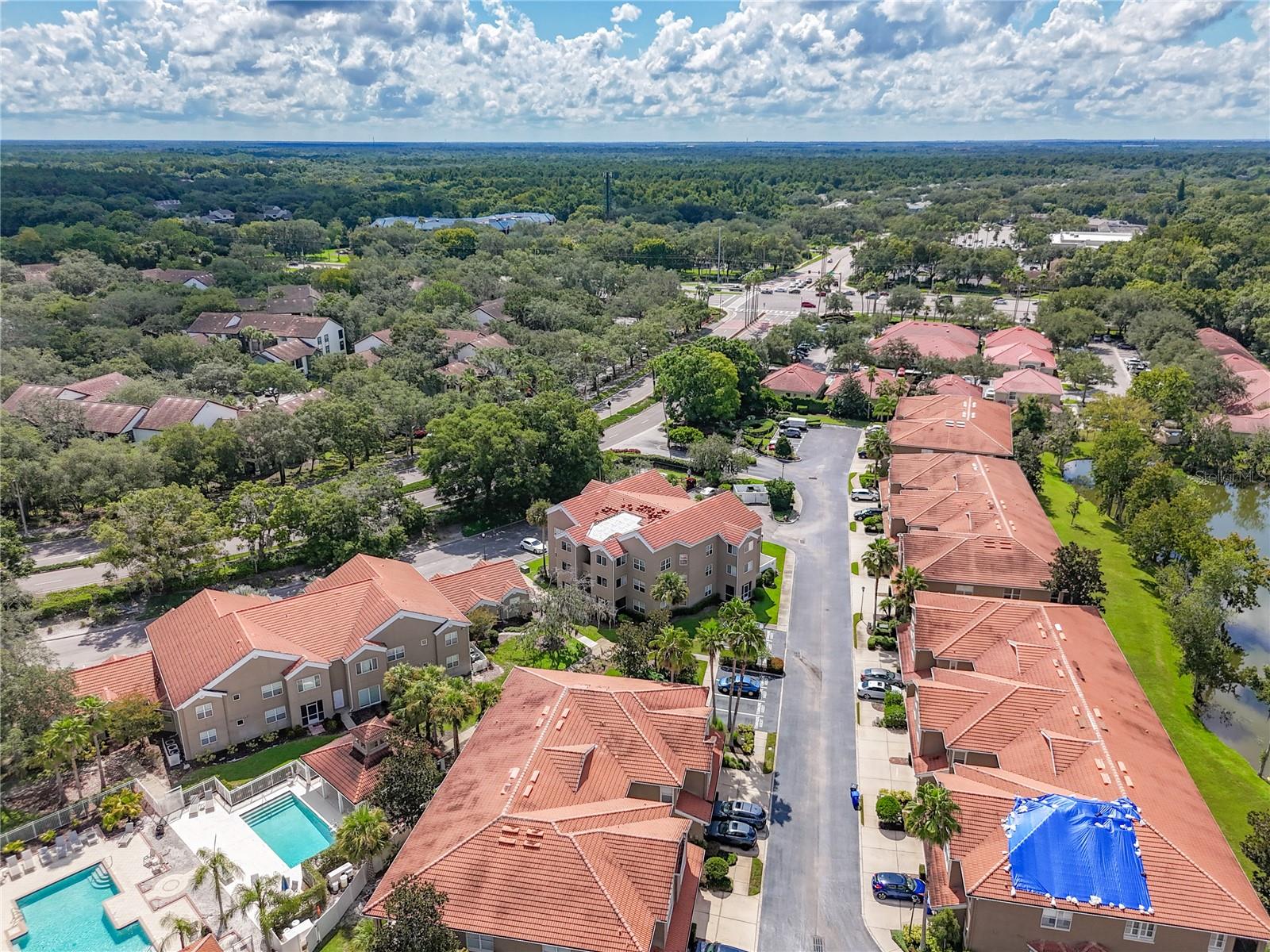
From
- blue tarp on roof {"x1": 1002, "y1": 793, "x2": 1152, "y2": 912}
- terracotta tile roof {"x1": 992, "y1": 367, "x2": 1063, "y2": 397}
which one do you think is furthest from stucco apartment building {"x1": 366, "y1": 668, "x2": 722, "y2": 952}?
terracotta tile roof {"x1": 992, "y1": 367, "x2": 1063, "y2": 397}

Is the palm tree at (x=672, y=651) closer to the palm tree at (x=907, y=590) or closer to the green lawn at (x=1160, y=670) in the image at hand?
the palm tree at (x=907, y=590)

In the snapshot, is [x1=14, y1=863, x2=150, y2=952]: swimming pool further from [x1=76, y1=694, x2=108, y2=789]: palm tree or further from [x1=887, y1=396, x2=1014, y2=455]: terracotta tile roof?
[x1=887, y1=396, x2=1014, y2=455]: terracotta tile roof

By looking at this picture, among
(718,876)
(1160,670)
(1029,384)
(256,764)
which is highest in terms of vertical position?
(1029,384)

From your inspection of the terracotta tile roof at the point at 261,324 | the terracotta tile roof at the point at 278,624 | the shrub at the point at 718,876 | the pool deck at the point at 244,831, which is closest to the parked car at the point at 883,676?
the shrub at the point at 718,876

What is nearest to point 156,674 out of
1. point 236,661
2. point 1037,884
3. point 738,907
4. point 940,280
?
point 236,661

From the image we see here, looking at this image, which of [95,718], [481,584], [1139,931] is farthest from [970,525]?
[95,718]

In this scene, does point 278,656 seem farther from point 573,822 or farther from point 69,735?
point 573,822
